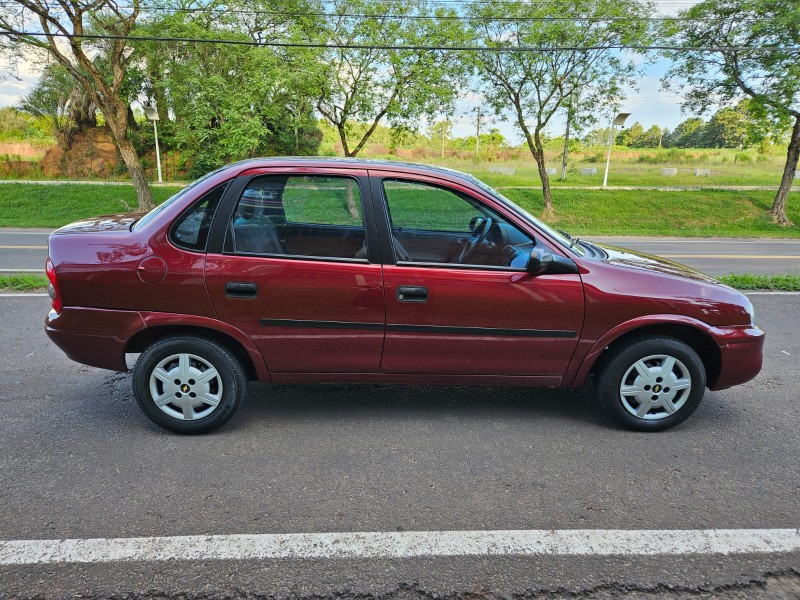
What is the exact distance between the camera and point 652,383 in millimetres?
3531

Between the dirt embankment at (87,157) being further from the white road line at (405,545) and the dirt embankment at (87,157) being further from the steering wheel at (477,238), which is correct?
the white road line at (405,545)

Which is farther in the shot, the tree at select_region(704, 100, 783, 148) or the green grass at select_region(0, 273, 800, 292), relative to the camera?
the tree at select_region(704, 100, 783, 148)

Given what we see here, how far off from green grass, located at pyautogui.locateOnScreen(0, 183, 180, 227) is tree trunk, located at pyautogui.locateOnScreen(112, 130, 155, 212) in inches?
110

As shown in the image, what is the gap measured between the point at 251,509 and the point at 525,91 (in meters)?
20.6

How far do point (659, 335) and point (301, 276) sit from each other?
2.34 meters

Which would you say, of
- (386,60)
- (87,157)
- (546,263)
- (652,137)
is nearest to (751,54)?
(386,60)

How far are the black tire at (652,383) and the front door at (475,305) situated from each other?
33 centimetres

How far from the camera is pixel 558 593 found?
7.27 feet

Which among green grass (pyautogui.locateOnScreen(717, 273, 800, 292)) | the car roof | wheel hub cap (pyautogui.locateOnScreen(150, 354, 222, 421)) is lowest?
wheel hub cap (pyautogui.locateOnScreen(150, 354, 222, 421))

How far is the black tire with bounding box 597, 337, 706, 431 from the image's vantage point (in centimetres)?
348

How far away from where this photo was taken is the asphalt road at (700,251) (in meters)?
11.2

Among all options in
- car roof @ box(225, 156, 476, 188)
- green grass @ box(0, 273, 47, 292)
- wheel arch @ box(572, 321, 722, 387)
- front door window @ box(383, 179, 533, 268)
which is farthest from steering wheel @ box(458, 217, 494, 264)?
green grass @ box(0, 273, 47, 292)

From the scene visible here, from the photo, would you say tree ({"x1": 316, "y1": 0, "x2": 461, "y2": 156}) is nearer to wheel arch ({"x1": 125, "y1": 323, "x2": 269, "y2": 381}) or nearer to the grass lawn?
the grass lawn

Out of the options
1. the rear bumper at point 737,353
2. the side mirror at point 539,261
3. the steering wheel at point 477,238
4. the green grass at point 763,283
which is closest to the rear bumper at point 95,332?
the steering wheel at point 477,238
